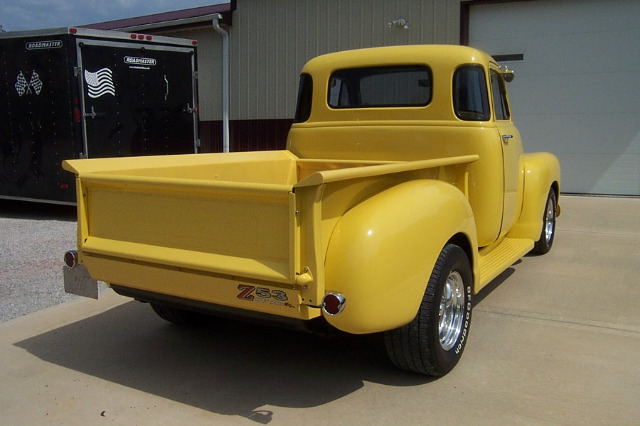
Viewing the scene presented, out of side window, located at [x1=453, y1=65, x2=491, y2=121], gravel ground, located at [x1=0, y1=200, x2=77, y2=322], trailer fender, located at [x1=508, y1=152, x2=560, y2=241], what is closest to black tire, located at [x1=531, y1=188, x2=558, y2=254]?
trailer fender, located at [x1=508, y1=152, x2=560, y2=241]

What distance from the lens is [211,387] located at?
3473 mm

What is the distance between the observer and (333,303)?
9.17ft

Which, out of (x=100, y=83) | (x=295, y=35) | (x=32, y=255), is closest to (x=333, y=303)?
(x=32, y=255)

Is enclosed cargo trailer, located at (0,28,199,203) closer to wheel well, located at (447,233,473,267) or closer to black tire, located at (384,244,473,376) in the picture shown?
wheel well, located at (447,233,473,267)

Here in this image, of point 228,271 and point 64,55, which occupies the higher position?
point 64,55

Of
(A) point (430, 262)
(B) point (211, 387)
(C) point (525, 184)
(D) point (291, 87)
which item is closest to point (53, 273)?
(B) point (211, 387)

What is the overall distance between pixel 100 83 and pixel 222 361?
5879mm

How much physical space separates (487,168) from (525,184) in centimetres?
131

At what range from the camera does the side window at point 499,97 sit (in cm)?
502

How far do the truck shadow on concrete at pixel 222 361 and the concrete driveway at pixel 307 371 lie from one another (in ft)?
0.04

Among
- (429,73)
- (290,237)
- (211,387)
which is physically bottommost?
(211,387)

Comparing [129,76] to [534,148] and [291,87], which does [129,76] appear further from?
[534,148]

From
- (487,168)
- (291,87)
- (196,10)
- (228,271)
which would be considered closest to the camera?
(228,271)

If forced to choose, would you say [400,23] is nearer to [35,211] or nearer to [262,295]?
[35,211]
